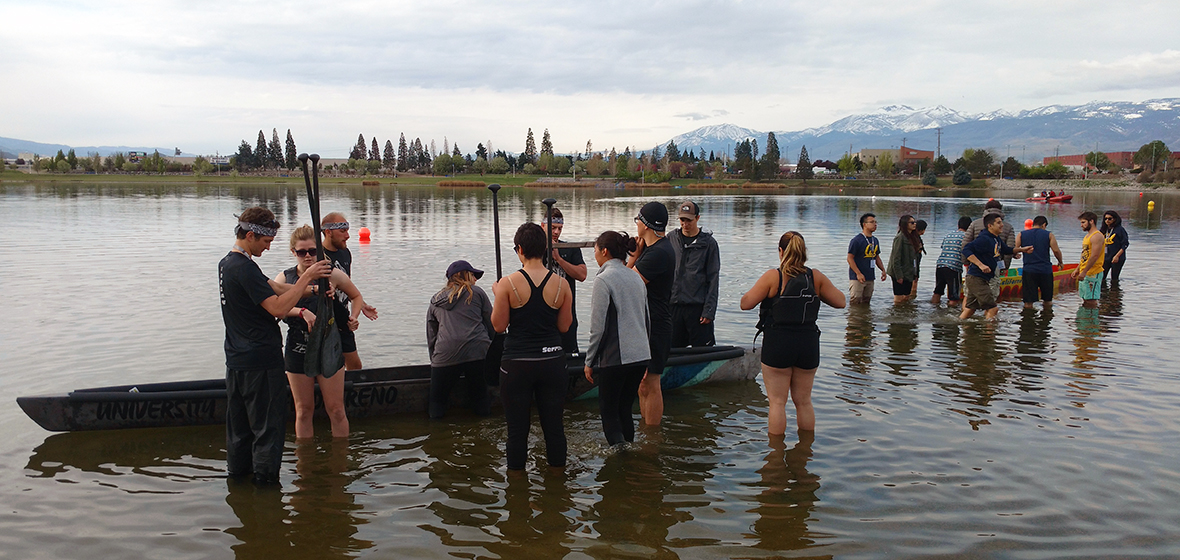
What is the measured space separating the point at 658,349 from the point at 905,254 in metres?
9.27

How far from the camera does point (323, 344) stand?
6.20 meters

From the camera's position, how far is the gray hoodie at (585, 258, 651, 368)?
Answer: 6.04 m

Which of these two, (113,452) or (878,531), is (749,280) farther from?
(113,452)

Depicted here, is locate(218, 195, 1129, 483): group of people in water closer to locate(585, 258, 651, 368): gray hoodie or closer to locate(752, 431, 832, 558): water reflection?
locate(585, 258, 651, 368): gray hoodie

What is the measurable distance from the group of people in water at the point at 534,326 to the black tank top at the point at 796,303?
0.01 m

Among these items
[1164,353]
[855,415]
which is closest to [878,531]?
[855,415]

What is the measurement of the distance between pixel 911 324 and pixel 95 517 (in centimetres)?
1212

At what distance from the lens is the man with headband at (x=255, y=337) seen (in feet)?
17.0

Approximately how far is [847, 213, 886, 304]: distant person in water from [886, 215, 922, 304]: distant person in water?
0.48m

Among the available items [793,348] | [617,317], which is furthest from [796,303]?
[617,317]

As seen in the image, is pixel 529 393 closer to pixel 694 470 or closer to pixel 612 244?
pixel 612 244

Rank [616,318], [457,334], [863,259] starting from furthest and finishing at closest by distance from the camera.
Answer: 1. [863,259]
2. [457,334]
3. [616,318]

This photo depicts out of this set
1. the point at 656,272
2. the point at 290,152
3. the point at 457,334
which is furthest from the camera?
the point at 290,152

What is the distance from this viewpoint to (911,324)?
42.2 ft
